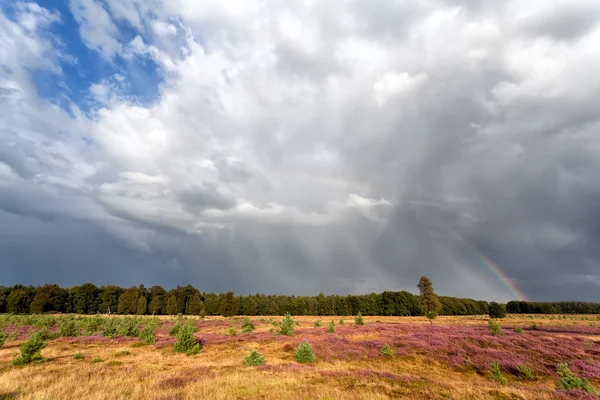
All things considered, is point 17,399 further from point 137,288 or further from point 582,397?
point 137,288

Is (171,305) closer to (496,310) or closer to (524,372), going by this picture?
(496,310)

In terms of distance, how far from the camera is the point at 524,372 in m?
17.9

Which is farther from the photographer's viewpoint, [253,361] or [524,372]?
[253,361]

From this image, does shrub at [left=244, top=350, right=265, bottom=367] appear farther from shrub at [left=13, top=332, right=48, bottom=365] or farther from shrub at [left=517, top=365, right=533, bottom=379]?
shrub at [left=517, top=365, right=533, bottom=379]

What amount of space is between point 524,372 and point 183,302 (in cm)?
14775

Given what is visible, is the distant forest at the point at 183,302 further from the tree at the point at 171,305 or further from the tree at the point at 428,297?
the tree at the point at 428,297

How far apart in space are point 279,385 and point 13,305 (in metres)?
149

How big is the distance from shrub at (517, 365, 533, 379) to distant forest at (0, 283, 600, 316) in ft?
370

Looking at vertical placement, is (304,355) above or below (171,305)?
above

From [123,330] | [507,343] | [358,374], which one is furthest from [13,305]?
[507,343]

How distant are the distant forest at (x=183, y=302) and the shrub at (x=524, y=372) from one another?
370 ft

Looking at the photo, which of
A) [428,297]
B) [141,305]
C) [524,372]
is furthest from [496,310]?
[141,305]

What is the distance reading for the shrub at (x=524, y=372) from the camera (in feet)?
57.9

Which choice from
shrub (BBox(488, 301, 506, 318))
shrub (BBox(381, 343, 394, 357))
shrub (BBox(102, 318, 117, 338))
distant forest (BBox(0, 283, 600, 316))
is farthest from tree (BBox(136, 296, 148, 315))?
shrub (BBox(488, 301, 506, 318))
